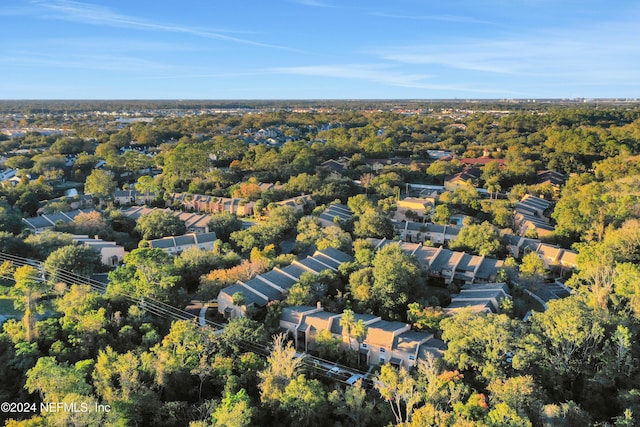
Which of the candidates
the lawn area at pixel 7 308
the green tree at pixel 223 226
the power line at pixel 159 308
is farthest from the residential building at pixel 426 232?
the lawn area at pixel 7 308

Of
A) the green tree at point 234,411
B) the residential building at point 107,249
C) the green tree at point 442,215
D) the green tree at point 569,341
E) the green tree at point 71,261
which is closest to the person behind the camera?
the green tree at point 234,411

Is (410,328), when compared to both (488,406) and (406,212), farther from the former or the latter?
(406,212)

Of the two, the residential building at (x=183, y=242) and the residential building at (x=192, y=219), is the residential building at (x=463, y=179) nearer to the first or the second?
the residential building at (x=192, y=219)

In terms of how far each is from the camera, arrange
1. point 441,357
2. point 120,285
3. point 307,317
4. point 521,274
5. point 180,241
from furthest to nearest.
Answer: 1. point 180,241
2. point 521,274
3. point 120,285
4. point 307,317
5. point 441,357

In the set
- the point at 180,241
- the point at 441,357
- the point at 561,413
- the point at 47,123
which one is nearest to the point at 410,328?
the point at 441,357

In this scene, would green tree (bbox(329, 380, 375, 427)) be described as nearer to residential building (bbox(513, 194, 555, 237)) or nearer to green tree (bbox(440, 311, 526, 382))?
green tree (bbox(440, 311, 526, 382))
